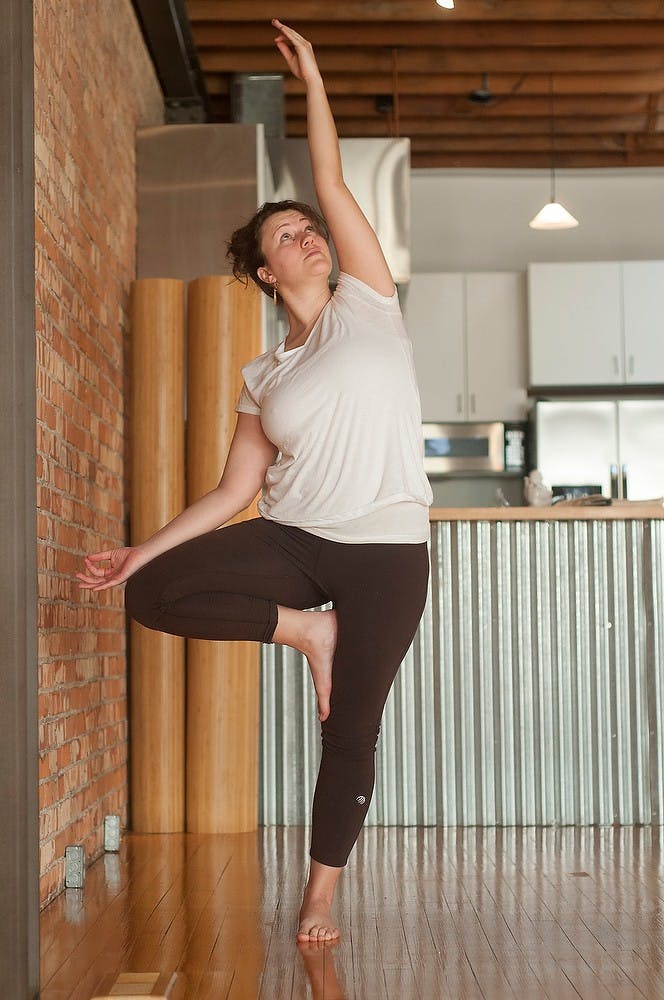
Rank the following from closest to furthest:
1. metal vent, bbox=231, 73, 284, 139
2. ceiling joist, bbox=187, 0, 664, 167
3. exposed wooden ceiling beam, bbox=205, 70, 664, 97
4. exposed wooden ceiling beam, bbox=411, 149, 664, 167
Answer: ceiling joist, bbox=187, 0, 664, 167 → metal vent, bbox=231, 73, 284, 139 → exposed wooden ceiling beam, bbox=205, 70, 664, 97 → exposed wooden ceiling beam, bbox=411, 149, 664, 167

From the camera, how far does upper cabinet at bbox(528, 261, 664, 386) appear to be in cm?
723

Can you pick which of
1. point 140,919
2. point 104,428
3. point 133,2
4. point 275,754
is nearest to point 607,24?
point 133,2

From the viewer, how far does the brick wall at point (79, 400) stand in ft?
9.64

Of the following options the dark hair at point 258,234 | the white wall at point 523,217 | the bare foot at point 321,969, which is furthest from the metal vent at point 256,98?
the bare foot at point 321,969

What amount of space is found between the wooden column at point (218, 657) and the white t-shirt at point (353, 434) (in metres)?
1.44

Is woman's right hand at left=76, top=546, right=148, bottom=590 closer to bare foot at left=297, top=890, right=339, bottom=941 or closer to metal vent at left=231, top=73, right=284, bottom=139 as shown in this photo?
bare foot at left=297, top=890, right=339, bottom=941

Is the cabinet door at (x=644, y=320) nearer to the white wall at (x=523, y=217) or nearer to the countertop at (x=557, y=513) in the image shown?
the white wall at (x=523, y=217)

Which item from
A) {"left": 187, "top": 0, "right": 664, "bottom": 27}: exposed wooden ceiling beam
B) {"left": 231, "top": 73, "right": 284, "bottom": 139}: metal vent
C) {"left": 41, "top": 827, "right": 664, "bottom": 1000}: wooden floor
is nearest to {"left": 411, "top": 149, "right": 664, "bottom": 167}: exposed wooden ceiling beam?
{"left": 231, "top": 73, "right": 284, "bottom": 139}: metal vent

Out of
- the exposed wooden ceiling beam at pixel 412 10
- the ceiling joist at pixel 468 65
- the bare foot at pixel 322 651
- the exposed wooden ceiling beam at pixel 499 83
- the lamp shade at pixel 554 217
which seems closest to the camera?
the bare foot at pixel 322 651

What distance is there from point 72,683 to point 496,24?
374 cm

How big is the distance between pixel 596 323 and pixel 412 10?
2.67 m

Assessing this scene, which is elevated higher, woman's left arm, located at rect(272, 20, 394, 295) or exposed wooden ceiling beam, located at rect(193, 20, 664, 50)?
exposed wooden ceiling beam, located at rect(193, 20, 664, 50)

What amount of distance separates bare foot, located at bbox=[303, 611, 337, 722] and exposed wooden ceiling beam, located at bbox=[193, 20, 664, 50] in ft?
12.0

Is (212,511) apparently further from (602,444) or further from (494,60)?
(602,444)
